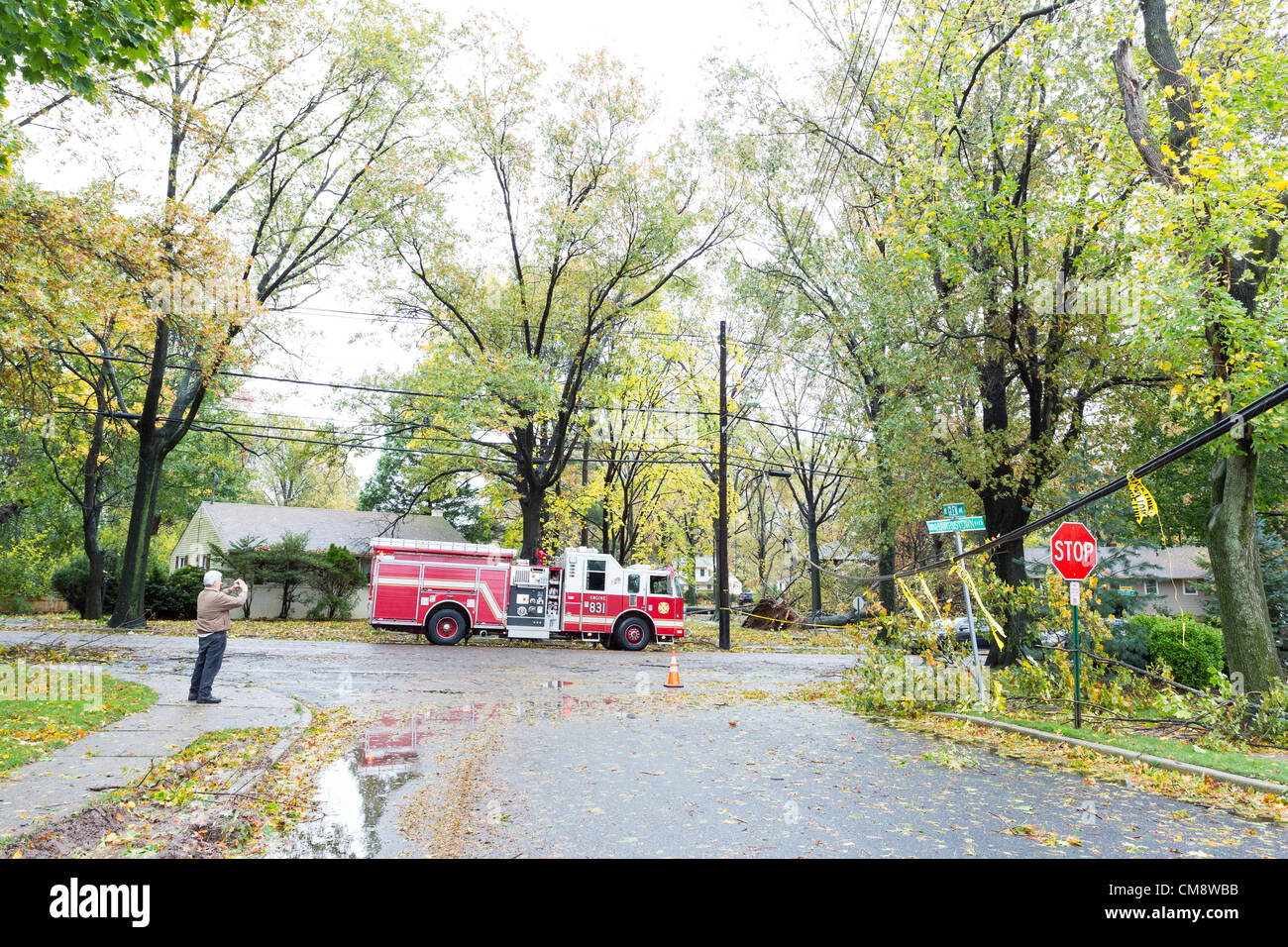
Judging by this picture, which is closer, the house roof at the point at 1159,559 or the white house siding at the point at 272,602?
the house roof at the point at 1159,559

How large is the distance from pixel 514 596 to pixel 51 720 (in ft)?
50.7

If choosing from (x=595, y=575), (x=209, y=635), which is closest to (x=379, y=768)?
(x=209, y=635)

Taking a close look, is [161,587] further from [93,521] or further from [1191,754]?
[1191,754]

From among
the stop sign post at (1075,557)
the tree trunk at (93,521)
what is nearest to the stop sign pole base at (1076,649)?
the stop sign post at (1075,557)

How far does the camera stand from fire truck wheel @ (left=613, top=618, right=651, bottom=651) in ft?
82.0

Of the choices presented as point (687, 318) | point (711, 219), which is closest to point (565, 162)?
point (711, 219)

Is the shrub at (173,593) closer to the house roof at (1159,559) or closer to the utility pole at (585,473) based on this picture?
the utility pole at (585,473)

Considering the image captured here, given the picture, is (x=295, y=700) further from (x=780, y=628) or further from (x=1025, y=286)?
(x=780, y=628)

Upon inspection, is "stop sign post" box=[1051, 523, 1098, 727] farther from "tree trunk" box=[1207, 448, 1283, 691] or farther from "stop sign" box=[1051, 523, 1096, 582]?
"tree trunk" box=[1207, 448, 1283, 691]

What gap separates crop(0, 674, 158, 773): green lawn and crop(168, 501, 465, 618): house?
24843mm

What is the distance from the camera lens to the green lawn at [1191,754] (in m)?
7.41

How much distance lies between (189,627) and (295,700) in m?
17.1

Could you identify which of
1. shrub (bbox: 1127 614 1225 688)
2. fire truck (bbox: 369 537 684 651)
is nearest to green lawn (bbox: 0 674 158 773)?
fire truck (bbox: 369 537 684 651)

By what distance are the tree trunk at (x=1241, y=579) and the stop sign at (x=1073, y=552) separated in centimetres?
188
